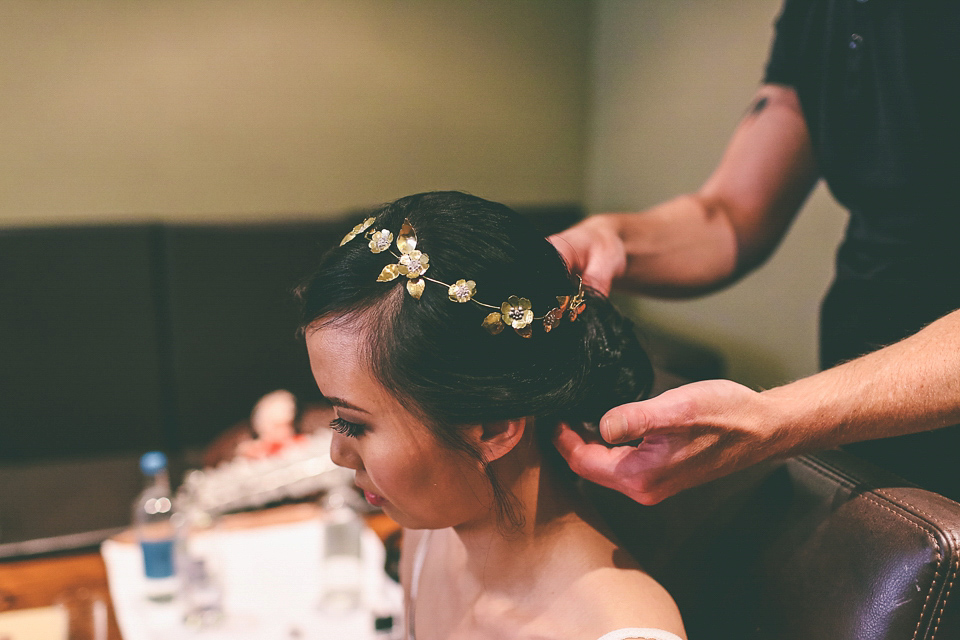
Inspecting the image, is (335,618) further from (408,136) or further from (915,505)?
(408,136)

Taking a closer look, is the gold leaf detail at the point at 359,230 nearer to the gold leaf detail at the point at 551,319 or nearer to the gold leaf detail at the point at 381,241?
the gold leaf detail at the point at 381,241

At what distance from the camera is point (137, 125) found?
121 inches

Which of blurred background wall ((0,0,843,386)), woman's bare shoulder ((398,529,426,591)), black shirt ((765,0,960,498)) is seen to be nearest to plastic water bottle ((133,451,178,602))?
woman's bare shoulder ((398,529,426,591))

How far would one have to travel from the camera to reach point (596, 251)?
49.4 inches

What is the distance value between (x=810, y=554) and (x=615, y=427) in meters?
0.29

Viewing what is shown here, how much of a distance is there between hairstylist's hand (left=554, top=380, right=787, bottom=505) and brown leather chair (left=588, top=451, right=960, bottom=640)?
85 millimetres

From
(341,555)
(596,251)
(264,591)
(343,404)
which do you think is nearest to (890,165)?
(596,251)

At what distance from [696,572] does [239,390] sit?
237 centimetres

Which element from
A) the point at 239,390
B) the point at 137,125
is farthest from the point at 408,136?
the point at 239,390

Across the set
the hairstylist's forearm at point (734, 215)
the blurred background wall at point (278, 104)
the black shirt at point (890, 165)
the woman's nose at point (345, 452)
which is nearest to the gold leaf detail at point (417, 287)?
the woman's nose at point (345, 452)

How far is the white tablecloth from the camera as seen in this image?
1.47 metres

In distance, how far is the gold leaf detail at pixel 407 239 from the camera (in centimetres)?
88

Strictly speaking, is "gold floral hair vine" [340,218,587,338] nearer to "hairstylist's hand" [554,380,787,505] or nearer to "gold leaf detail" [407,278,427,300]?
"gold leaf detail" [407,278,427,300]

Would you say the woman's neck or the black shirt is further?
the black shirt
